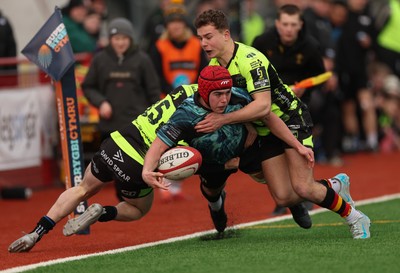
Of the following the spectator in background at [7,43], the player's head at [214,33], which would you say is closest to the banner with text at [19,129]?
the spectator in background at [7,43]

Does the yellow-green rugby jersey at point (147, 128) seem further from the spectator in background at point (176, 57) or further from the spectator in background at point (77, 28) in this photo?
the spectator in background at point (77, 28)

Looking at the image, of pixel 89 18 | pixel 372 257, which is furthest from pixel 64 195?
pixel 89 18

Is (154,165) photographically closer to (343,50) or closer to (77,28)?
(77,28)

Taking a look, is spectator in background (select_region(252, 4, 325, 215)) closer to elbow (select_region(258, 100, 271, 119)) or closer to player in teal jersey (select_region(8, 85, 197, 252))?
player in teal jersey (select_region(8, 85, 197, 252))

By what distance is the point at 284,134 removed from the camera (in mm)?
9547

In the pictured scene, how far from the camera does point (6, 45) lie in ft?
52.1

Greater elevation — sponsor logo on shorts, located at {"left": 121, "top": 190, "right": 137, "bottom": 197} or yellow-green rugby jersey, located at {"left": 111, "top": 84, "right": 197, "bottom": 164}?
yellow-green rugby jersey, located at {"left": 111, "top": 84, "right": 197, "bottom": 164}

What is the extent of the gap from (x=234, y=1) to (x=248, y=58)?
11.4 meters

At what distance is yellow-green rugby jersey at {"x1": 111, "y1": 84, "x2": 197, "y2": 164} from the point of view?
374 inches

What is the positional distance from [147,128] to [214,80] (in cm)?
92

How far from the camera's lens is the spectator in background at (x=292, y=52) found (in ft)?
38.8

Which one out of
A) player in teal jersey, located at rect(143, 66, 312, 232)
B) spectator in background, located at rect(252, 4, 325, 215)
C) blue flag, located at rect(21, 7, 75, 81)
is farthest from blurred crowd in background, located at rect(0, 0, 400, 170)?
player in teal jersey, located at rect(143, 66, 312, 232)

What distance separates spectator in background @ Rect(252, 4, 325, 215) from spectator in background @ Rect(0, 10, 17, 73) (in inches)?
→ 191

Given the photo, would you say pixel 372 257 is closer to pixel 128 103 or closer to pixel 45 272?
pixel 45 272
